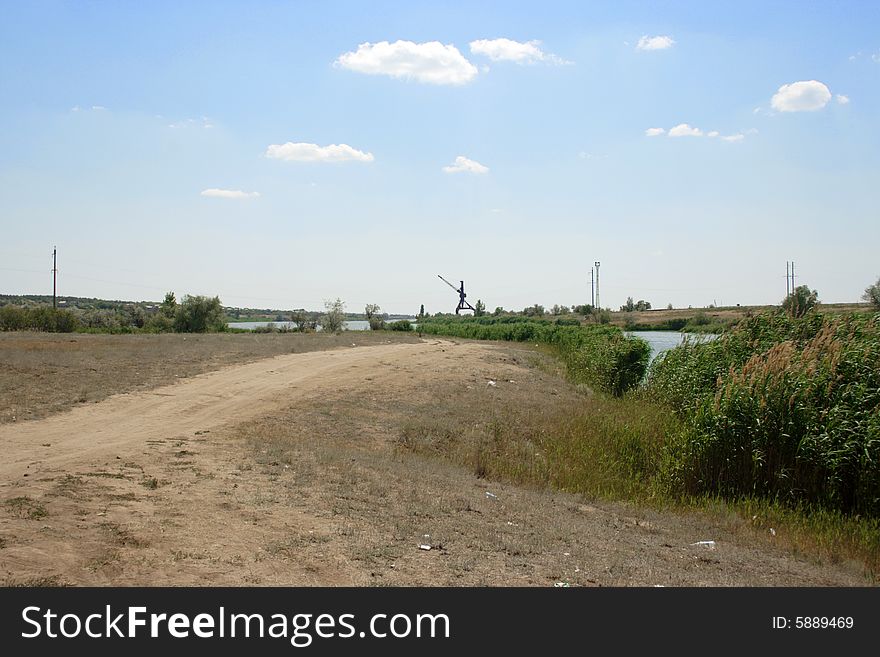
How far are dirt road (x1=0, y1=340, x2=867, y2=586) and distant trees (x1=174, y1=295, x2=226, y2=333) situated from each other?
5530cm

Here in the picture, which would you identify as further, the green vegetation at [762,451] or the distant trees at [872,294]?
the distant trees at [872,294]

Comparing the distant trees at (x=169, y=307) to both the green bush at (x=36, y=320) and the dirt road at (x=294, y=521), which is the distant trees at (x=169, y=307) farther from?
the dirt road at (x=294, y=521)

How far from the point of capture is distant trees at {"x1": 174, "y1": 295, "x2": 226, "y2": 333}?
6675 centimetres

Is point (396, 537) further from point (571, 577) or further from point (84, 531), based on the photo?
point (84, 531)

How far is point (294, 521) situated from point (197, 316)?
2497 inches

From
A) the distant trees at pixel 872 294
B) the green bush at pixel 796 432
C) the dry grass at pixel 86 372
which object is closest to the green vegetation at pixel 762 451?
the green bush at pixel 796 432

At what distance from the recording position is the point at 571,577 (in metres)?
6.33

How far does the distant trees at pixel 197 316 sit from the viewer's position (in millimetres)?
66750

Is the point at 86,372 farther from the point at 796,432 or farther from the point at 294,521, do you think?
the point at 796,432

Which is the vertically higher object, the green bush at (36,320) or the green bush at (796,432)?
the green bush at (36,320)

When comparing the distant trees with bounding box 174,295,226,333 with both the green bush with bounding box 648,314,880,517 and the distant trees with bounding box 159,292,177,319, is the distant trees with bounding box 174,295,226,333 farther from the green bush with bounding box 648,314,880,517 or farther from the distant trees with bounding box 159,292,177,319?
the green bush with bounding box 648,314,880,517

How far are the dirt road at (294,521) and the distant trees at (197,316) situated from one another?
5530 cm

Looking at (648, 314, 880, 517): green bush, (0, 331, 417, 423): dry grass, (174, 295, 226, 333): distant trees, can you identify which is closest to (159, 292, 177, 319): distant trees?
(174, 295, 226, 333): distant trees
